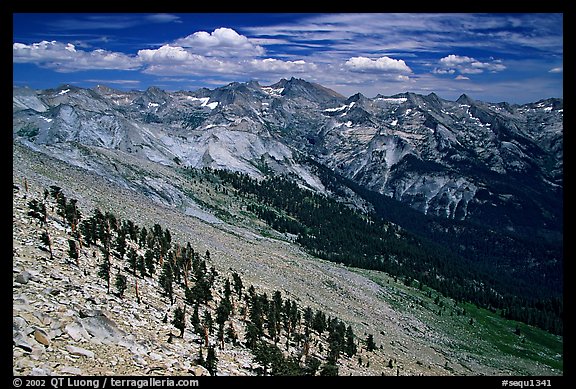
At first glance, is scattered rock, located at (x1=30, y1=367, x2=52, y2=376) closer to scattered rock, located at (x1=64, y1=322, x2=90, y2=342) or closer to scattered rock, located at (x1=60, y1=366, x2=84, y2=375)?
scattered rock, located at (x1=60, y1=366, x2=84, y2=375)

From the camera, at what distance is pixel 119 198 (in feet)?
174

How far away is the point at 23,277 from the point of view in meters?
16.0

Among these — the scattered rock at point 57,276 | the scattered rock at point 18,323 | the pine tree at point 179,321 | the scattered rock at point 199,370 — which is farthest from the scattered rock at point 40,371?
the pine tree at point 179,321

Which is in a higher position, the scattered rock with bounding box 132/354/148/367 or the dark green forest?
the scattered rock with bounding box 132/354/148/367

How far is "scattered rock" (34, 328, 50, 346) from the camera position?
39.6ft

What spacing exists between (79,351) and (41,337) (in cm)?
116

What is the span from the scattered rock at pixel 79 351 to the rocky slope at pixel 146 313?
0.12 ft

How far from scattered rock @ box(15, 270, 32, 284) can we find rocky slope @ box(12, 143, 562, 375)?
0.19 feet

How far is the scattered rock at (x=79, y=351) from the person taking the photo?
12.3 m

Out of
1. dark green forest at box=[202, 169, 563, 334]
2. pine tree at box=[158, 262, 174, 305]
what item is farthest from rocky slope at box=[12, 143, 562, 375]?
dark green forest at box=[202, 169, 563, 334]

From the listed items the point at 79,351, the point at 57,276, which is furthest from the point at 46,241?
the point at 79,351
